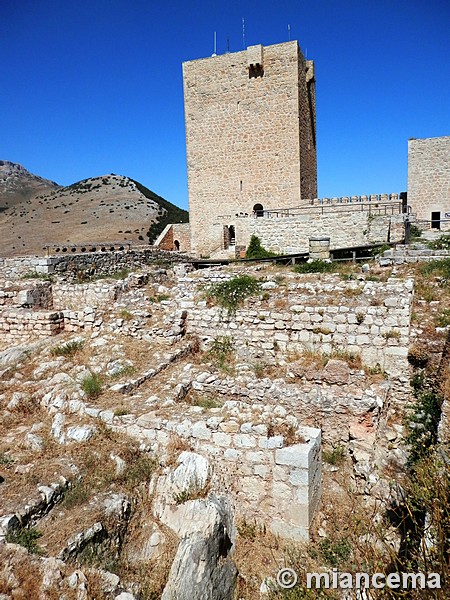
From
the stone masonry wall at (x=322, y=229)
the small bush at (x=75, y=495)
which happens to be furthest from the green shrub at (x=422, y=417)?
the stone masonry wall at (x=322, y=229)

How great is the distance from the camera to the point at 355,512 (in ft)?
15.7

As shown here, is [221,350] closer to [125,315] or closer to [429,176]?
[125,315]

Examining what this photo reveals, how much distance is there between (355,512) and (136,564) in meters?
2.61

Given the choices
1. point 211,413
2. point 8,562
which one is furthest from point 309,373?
point 8,562

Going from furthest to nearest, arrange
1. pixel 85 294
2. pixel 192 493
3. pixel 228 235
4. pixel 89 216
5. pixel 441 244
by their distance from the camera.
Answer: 1. pixel 89 216
2. pixel 228 235
3. pixel 441 244
4. pixel 85 294
5. pixel 192 493

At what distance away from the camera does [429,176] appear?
1870 cm

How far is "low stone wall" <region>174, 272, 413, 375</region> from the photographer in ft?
Answer: 24.0

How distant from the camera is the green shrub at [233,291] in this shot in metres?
8.73

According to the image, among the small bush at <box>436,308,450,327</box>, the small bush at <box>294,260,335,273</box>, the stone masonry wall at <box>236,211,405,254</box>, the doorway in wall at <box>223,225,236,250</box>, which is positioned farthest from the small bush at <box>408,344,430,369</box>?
the doorway in wall at <box>223,225,236,250</box>

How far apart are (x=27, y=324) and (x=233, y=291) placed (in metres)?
5.21

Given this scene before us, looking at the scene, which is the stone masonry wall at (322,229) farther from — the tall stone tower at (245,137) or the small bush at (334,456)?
the small bush at (334,456)

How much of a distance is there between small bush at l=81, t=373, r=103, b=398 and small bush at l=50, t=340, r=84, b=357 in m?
1.60

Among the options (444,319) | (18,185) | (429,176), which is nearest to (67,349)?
(444,319)

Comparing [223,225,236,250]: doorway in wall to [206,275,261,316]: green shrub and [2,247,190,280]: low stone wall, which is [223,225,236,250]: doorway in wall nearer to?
[2,247,190,280]: low stone wall
